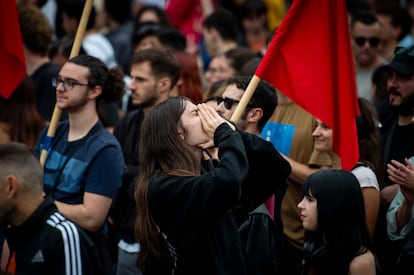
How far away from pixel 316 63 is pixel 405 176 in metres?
0.96

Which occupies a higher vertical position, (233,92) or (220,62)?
(233,92)

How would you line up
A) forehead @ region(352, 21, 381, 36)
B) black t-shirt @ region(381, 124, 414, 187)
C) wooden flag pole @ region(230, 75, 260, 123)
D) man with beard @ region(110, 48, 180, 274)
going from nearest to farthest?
1. wooden flag pole @ region(230, 75, 260, 123)
2. black t-shirt @ region(381, 124, 414, 187)
3. man with beard @ region(110, 48, 180, 274)
4. forehead @ region(352, 21, 381, 36)

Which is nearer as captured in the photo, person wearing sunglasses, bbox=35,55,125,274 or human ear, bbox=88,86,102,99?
person wearing sunglasses, bbox=35,55,125,274

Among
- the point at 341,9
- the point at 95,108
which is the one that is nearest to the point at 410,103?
the point at 341,9

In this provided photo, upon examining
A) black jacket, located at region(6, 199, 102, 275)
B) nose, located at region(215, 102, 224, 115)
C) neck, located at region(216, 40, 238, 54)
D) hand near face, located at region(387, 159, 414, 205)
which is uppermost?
hand near face, located at region(387, 159, 414, 205)

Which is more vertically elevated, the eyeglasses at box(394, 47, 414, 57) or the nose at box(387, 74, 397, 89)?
the eyeglasses at box(394, 47, 414, 57)

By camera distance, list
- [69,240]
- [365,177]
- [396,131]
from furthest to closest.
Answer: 1. [396,131]
2. [365,177]
3. [69,240]

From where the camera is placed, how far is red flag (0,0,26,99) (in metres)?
6.94

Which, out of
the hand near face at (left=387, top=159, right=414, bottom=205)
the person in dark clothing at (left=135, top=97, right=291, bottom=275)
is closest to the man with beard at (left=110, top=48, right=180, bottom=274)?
the person in dark clothing at (left=135, top=97, right=291, bottom=275)

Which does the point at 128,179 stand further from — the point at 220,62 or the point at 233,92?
the point at 220,62

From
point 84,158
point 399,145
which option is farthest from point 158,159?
point 399,145

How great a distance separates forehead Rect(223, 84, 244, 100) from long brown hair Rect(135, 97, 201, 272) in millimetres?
1171

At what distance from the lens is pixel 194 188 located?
499cm

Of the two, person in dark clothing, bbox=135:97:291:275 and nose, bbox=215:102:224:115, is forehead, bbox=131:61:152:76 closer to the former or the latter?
nose, bbox=215:102:224:115
